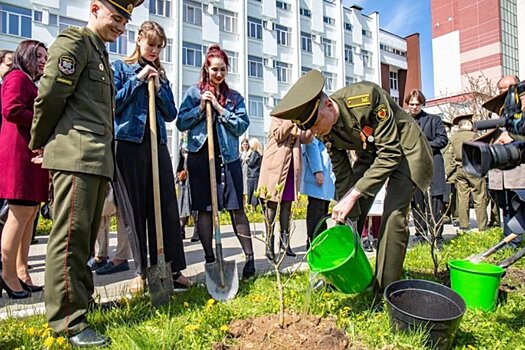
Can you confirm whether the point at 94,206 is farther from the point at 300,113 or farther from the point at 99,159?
the point at 300,113

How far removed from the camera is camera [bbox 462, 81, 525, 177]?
1770 mm

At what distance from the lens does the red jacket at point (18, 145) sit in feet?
10.7

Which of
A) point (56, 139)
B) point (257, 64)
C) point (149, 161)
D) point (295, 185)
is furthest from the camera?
point (257, 64)

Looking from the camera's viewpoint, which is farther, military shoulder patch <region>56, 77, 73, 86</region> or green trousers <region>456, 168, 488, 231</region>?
green trousers <region>456, 168, 488, 231</region>

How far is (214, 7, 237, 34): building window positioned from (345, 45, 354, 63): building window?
12.1m

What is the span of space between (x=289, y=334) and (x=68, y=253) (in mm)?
1307

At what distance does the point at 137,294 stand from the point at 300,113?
188cm

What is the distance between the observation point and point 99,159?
2.46m

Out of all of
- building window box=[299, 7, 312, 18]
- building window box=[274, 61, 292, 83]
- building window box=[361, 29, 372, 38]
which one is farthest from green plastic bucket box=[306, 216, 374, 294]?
building window box=[361, 29, 372, 38]

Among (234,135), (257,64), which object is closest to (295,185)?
(234,135)

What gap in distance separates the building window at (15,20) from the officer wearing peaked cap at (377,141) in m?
21.0

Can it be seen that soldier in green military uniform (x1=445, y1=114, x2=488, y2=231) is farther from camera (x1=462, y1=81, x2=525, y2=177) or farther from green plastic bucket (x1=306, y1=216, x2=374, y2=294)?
camera (x1=462, y1=81, x2=525, y2=177)

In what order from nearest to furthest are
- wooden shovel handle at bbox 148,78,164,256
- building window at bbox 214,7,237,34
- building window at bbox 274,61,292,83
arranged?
wooden shovel handle at bbox 148,78,164,256 < building window at bbox 214,7,237,34 < building window at bbox 274,61,292,83

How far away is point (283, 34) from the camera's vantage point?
3122 centimetres
